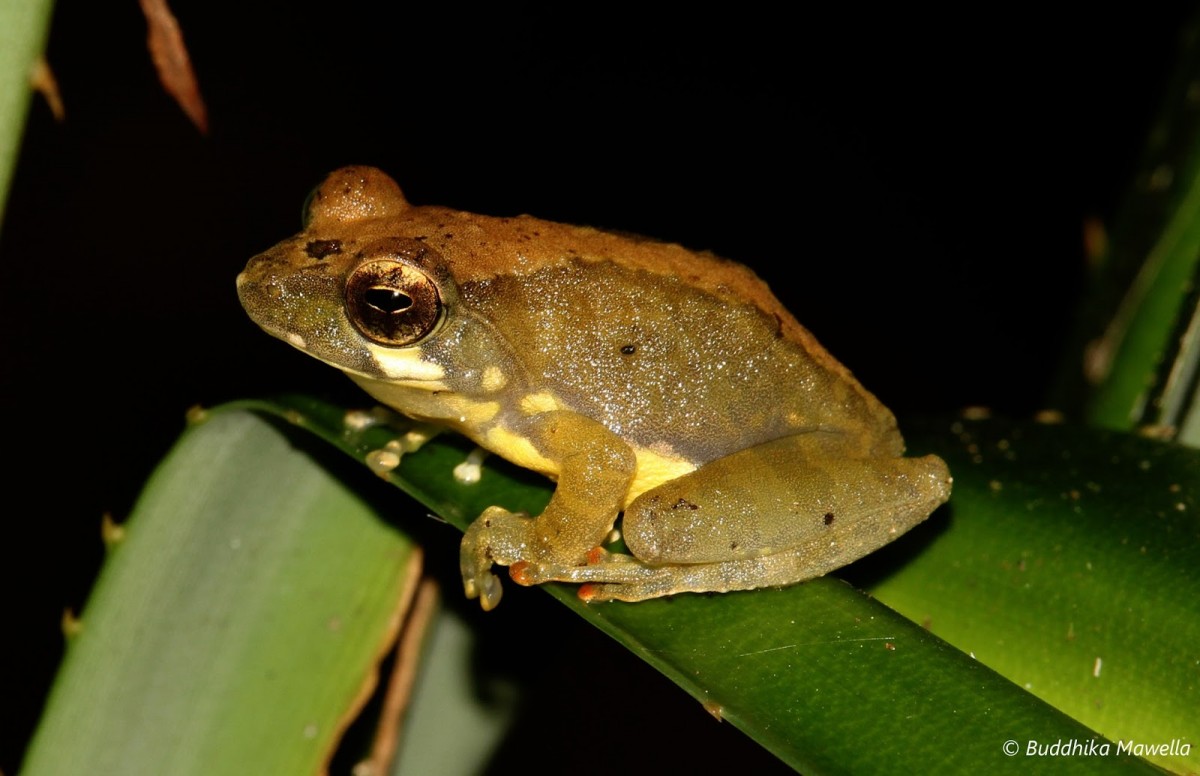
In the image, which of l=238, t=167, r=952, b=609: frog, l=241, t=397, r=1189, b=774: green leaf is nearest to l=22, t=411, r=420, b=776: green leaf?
l=241, t=397, r=1189, b=774: green leaf

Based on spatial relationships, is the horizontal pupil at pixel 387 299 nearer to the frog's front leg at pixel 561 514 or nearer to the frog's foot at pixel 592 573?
the frog's front leg at pixel 561 514

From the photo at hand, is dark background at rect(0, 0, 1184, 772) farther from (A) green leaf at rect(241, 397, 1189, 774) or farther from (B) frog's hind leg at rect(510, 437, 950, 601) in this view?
(A) green leaf at rect(241, 397, 1189, 774)

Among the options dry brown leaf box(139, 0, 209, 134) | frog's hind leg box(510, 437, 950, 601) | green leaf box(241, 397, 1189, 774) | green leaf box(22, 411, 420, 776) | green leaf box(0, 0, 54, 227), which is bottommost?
green leaf box(22, 411, 420, 776)

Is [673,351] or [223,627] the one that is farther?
[673,351]

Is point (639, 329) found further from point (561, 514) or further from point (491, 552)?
point (491, 552)

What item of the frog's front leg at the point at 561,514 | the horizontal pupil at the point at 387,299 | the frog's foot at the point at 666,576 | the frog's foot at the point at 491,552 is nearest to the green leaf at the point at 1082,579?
the frog's foot at the point at 666,576

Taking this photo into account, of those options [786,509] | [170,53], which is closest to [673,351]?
[786,509]
